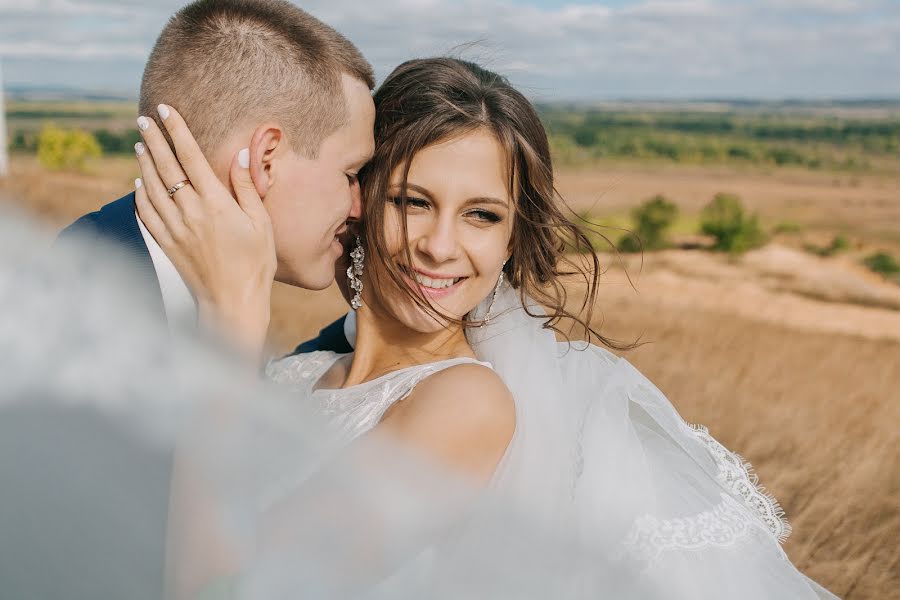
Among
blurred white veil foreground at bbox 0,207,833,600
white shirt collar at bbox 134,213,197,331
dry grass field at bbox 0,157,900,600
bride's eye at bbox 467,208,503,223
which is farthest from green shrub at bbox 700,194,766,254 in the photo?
white shirt collar at bbox 134,213,197,331

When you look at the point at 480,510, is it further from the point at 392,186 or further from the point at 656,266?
the point at 656,266

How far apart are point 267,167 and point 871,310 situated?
510 inches

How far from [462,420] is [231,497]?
81 cm

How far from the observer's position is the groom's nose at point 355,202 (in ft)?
10.0

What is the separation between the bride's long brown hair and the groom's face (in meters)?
0.08

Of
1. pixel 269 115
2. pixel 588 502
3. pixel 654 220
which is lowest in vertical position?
pixel 654 220

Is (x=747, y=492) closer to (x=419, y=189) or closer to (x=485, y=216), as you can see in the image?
(x=485, y=216)

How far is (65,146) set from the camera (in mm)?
52656

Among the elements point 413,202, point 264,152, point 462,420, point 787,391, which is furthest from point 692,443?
point 787,391

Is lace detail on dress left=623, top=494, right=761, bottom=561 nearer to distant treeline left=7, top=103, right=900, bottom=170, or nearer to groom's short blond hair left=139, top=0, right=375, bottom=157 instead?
groom's short blond hair left=139, top=0, right=375, bottom=157

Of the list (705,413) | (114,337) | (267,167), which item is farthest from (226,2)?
(705,413)

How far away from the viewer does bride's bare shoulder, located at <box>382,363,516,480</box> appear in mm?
2453

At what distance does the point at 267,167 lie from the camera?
2.79 m

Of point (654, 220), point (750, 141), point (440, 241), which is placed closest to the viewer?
point (440, 241)
